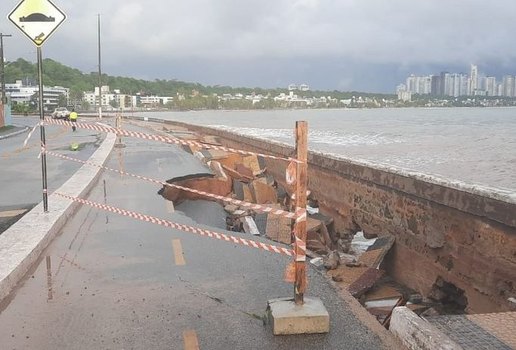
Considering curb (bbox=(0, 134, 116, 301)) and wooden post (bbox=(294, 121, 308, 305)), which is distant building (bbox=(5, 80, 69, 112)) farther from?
wooden post (bbox=(294, 121, 308, 305))

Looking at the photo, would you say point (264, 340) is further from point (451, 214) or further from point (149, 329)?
point (451, 214)

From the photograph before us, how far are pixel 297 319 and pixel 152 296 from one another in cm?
177

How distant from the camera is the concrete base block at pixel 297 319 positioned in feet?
16.3

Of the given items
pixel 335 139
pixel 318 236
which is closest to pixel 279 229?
pixel 318 236

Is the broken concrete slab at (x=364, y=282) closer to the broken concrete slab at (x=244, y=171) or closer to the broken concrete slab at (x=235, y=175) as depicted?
the broken concrete slab at (x=235, y=175)

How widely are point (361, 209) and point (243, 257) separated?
169 inches

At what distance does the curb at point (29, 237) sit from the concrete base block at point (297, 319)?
293 centimetres

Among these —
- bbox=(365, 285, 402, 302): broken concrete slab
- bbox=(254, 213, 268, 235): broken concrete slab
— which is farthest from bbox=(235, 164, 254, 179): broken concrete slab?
bbox=(365, 285, 402, 302): broken concrete slab

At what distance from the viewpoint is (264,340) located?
4879mm

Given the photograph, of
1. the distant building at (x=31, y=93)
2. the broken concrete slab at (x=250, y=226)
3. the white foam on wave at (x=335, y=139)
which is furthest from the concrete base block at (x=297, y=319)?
the distant building at (x=31, y=93)

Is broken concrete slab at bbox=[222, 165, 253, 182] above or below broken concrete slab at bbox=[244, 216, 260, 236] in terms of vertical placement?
above

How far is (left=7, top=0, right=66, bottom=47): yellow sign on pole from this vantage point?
9.11 m

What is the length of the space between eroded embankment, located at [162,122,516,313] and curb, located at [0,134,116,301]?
536cm

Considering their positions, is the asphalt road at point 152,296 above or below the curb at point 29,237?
below
